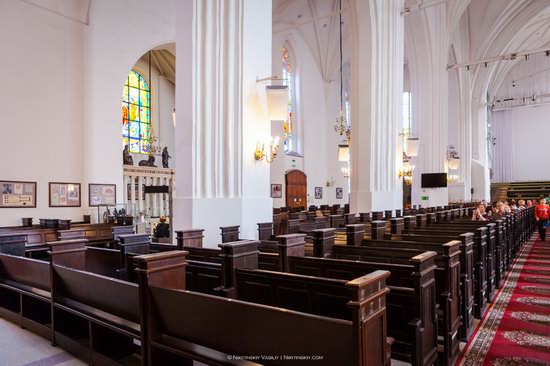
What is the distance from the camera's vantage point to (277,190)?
57.8ft

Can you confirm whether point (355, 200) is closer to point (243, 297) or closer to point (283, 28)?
point (243, 297)

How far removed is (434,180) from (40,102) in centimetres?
1523

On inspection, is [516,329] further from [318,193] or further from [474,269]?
[318,193]

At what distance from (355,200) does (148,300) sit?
9.33 metres

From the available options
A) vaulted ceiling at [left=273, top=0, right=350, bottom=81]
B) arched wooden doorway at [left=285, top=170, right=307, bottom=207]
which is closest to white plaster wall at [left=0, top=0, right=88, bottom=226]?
vaulted ceiling at [left=273, top=0, right=350, bottom=81]

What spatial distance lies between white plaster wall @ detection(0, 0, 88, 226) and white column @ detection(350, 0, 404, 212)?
324 inches

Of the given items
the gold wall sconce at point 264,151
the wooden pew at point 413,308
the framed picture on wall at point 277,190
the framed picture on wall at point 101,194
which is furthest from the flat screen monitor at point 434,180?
the wooden pew at point 413,308

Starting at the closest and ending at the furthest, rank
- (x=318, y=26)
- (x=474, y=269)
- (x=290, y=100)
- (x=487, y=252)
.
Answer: (x=474, y=269), (x=487, y=252), (x=318, y=26), (x=290, y=100)

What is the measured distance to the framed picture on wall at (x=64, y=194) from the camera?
11.1 meters

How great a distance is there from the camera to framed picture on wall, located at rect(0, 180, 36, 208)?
10.1 meters

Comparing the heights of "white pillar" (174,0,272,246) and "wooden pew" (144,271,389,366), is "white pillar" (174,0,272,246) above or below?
above

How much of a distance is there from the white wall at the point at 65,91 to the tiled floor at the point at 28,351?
298 inches

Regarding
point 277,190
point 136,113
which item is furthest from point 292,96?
point 136,113

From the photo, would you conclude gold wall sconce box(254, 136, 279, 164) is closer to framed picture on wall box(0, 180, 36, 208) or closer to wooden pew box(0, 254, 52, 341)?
wooden pew box(0, 254, 52, 341)
